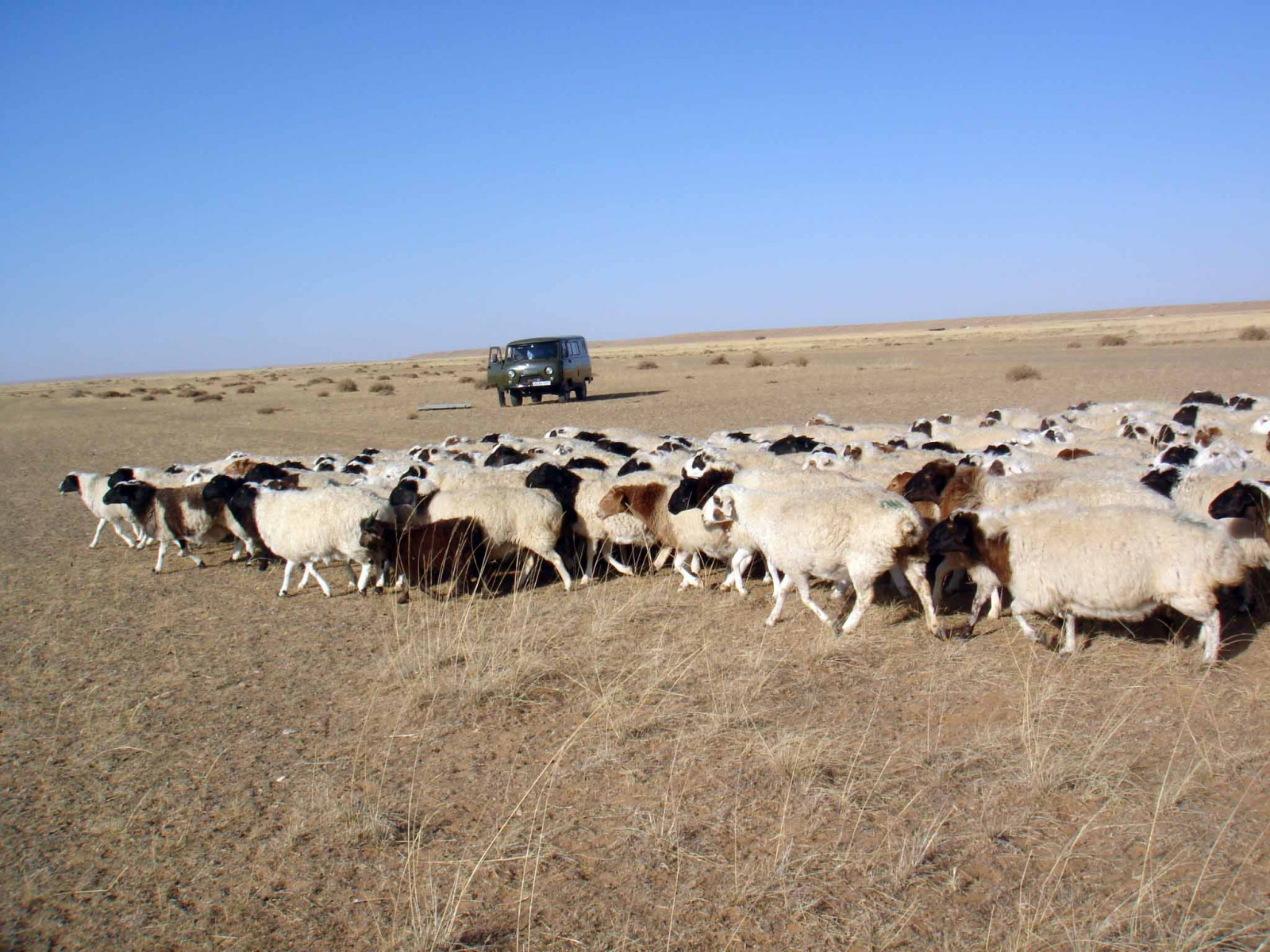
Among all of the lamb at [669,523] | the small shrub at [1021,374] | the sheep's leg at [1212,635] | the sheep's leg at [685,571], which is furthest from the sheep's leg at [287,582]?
the small shrub at [1021,374]

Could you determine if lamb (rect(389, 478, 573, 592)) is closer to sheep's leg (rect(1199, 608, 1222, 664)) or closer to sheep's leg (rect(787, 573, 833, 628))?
sheep's leg (rect(787, 573, 833, 628))

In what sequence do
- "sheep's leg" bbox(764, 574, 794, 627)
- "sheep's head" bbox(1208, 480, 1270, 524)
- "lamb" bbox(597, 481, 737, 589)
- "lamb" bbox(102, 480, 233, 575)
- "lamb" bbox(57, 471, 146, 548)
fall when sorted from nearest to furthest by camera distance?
"sheep's head" bbox(1208, 480, 1270, 524), "sheep's leg" bbox(764, 574, 794, 627), "lamb" bbox(597, 481, 737, 589), "lamb" bbox(102, 480, 233, 575), "lamb" bbox(57, 471, 146, 548)

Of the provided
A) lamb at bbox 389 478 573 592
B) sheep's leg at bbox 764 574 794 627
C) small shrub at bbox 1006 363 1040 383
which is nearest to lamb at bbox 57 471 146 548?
lamb at bbox 389 478 573 592

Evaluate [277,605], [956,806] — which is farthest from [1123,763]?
[277,605]

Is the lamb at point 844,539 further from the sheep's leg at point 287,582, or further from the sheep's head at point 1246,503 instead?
the sheep's leg at point 287,582

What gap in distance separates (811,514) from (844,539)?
0.35 m

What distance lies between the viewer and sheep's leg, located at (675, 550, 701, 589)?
8719 mm

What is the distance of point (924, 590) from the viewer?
7.05 meters

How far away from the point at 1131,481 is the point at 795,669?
3.87m

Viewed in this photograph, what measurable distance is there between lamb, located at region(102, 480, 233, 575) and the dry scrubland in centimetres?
166

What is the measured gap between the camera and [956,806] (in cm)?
454

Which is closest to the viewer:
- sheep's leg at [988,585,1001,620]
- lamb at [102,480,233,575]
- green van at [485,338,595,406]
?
sheep's leg at [988,585,1001,620]

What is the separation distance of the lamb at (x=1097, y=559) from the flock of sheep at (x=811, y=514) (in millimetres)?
14

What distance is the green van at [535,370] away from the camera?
32.2 meters
